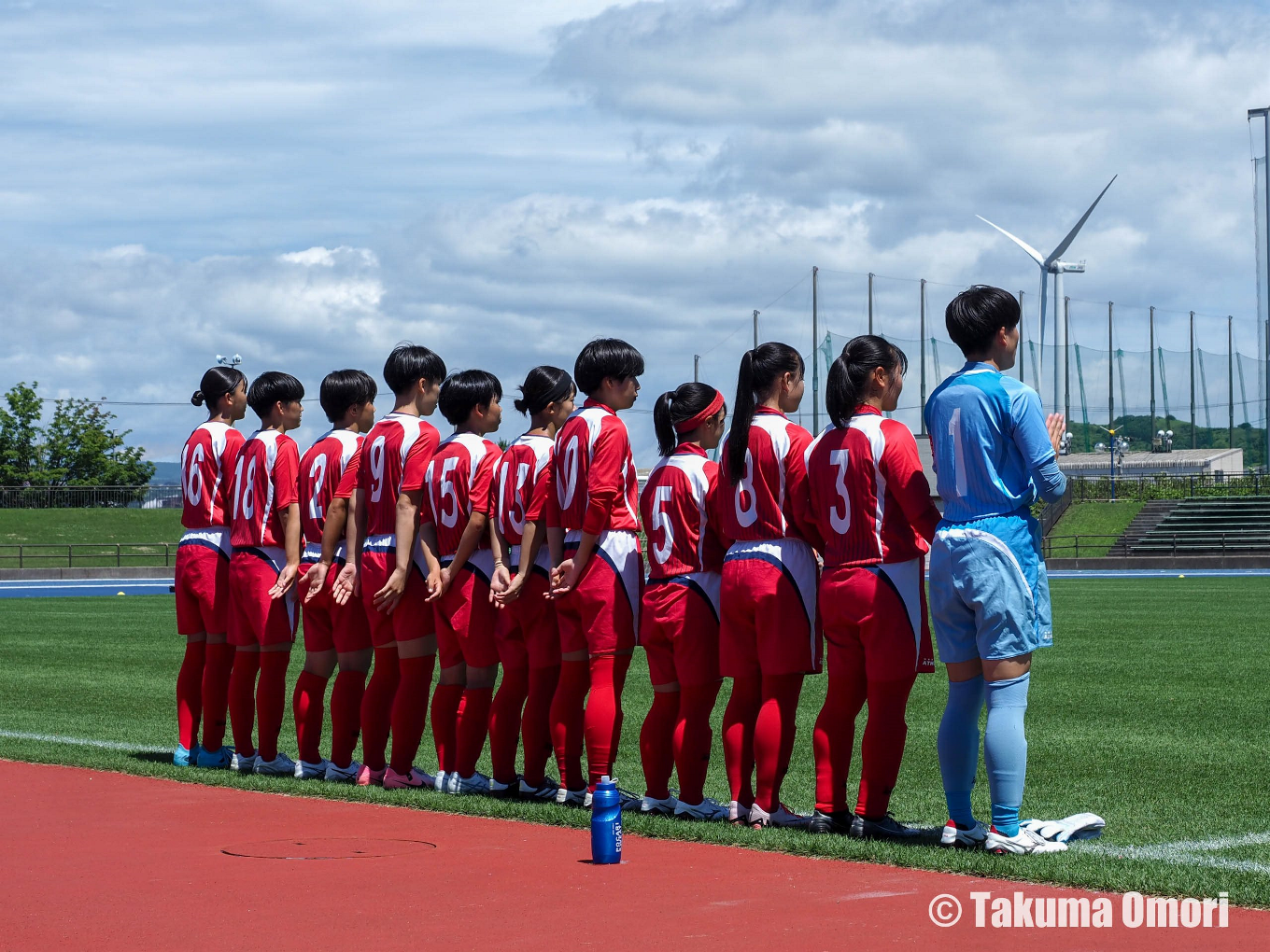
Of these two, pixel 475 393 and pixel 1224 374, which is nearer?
pixel 475 393

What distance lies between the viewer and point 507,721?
7.45m

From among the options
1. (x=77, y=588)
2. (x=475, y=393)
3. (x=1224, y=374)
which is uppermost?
(x=1224, y=374)

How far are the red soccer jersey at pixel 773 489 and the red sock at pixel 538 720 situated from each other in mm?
1412

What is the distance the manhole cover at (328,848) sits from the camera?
589 centimetres

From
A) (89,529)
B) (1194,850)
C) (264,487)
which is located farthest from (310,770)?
(89,529)

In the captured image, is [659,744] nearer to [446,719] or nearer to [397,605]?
[446,719]

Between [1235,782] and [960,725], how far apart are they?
8.40ft

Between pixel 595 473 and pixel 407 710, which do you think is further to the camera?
pixel 407 710

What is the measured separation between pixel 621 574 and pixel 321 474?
6.92ft

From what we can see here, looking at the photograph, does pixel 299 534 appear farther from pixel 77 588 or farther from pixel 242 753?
pixel 77 588

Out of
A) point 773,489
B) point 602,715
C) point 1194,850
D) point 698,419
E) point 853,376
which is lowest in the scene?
point 1194,850

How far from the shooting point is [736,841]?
6.03m

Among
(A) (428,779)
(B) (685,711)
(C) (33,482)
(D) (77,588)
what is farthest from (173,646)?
(C) (33,482)

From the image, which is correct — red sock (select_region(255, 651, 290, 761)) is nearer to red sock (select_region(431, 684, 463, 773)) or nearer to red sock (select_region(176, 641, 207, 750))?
red sock (select_region(176, 641, 207, 750))
